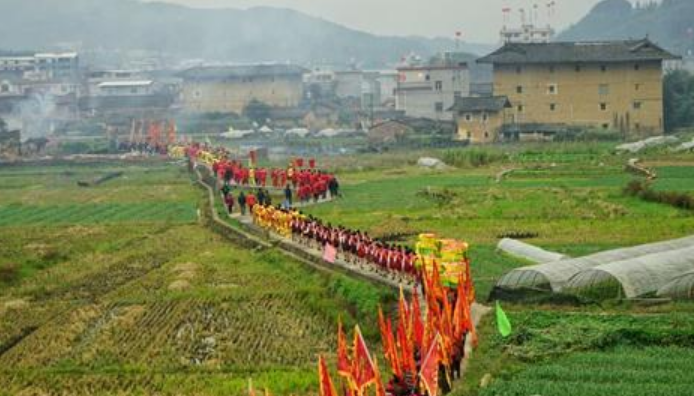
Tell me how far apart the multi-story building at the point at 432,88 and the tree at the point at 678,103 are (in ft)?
58.1

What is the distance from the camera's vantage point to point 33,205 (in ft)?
132

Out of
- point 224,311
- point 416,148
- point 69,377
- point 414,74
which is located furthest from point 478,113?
point 69,377

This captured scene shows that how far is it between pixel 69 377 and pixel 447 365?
235 inches

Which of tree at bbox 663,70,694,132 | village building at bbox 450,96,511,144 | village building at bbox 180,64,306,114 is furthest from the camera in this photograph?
village building at bbox 180,64,306,114

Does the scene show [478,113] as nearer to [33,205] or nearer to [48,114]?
[33,205]

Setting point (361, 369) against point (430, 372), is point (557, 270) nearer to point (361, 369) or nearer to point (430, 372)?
point (430, 372)

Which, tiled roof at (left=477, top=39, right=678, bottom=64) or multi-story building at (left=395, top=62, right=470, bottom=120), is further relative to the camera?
multi-story building at (left=395, top=62, right=470, bottom=120)

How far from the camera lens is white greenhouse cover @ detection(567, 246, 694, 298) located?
17766 millimetres

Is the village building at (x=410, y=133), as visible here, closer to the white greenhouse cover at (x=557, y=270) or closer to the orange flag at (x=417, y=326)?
the white greenhouse cover at (x=557, y=270)

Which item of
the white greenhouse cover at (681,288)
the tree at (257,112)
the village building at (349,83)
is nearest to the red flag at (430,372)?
the white greenhouse cover at (681,288)

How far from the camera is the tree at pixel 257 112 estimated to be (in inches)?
3319

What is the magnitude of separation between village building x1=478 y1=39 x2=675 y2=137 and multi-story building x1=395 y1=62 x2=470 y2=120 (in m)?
15.7

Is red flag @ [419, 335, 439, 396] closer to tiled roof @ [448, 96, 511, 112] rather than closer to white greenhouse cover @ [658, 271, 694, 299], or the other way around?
white greenhouse cover @ [658, 271, 694, 299]

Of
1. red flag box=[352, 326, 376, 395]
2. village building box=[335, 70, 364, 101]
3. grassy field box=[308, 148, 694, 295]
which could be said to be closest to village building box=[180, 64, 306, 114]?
village building box=[335, 70, 364, 101]
